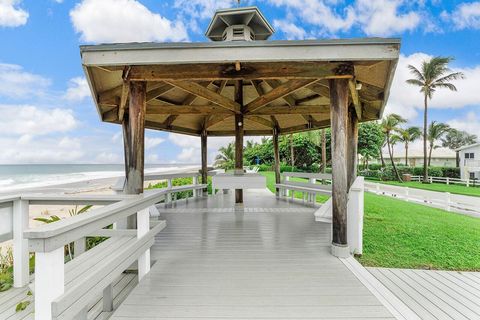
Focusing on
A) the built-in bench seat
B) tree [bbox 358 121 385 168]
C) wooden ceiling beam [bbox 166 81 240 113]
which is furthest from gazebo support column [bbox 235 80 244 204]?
tree [bbox 358 121 385 168]

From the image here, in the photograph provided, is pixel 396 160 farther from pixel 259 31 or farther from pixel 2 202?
pixel 2 202

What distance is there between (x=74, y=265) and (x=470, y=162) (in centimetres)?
3437

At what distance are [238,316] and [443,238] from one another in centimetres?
640

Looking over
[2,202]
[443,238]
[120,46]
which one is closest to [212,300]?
[2,202]

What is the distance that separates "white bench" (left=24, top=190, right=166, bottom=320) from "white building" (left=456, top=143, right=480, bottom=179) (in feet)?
107

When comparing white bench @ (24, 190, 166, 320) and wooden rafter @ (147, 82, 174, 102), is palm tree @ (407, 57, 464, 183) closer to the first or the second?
wooden rafter @ (147, 82, 174, 102)

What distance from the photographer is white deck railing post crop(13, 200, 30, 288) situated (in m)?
2.96

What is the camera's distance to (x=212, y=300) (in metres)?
2.42

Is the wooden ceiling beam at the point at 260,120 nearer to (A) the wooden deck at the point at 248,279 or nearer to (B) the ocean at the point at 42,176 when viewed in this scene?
(A) the wooden deck at the point at 248,279

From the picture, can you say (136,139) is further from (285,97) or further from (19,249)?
(285,97)

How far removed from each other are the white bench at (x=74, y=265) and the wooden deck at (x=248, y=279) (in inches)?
17.6

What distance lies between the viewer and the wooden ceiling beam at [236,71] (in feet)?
12.0

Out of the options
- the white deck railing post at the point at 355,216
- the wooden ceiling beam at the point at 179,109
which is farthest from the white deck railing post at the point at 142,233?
the wooden ceiling beam at the point at 179,109

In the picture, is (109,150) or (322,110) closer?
(322,110)
